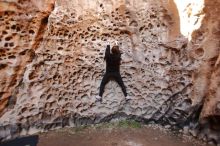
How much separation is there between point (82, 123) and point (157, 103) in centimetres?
167

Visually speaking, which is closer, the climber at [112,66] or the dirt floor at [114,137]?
the dirt floor at [114,137]

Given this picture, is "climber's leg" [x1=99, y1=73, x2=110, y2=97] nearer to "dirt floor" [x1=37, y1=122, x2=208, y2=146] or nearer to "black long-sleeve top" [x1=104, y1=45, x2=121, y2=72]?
"black long-sleeve top" [x1=104, y1=45, x2=121, y2=72]

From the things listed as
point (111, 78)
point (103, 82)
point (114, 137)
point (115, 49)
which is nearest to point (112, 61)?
point (115, 49)

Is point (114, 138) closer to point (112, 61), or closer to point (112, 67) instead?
point (112, 67)

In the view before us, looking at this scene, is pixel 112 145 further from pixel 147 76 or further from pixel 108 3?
pixel 108 3

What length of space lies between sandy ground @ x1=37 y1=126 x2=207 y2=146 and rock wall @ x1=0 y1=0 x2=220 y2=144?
0.93ft

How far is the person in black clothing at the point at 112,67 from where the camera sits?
20.0 ft

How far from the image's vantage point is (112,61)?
6.13 m

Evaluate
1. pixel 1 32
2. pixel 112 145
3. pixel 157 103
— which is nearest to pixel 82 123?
pixel 112 145

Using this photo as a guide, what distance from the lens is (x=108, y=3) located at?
6.06 m

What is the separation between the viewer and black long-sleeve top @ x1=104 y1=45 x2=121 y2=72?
20.0 feet

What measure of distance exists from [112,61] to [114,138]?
165 centimetres

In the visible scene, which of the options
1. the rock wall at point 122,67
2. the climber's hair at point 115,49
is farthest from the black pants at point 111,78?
the climber's hair at point 115,49

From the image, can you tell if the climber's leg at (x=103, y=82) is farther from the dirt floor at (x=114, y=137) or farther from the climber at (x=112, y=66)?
the dirt floor at (x=114, y=137)
